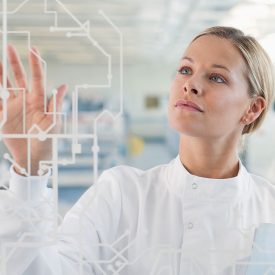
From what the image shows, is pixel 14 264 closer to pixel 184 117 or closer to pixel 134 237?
pixel 134 237

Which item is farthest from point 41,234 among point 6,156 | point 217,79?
point 217,79

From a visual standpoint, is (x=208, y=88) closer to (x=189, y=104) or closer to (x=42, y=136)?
(x=189, y=104)

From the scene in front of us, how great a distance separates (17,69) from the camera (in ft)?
2.31

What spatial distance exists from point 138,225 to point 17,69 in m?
0.29

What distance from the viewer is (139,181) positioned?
2.52ft

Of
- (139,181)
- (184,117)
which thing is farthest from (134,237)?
(184,117)

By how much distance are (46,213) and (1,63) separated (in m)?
0.22

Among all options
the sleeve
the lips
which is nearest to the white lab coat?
the sleeve

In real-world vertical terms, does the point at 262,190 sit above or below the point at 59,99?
below

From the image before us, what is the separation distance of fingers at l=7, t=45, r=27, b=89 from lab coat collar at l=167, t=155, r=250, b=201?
0.26 meters

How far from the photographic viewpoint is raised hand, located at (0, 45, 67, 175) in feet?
2.25

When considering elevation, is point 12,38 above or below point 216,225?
above

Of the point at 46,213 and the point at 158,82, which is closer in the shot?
the point at 46,213

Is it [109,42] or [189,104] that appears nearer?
[189,104]
